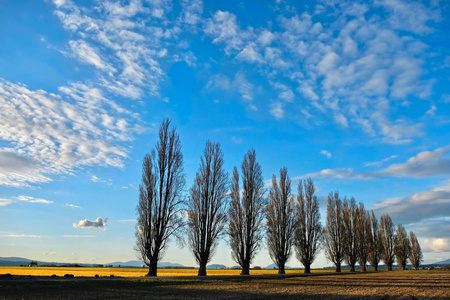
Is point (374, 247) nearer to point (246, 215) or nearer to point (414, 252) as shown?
point (414, 252)

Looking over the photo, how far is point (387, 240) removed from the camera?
76.5 m

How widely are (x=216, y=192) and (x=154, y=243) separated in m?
8.89

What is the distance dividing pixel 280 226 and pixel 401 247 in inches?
2216

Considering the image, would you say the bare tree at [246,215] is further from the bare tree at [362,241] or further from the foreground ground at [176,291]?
the bare tree at [362,241]

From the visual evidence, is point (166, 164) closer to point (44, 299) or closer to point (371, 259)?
point (44, 299)

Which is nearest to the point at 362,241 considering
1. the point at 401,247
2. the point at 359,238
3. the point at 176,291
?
the point at 359,238

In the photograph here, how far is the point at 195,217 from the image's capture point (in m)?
33.3

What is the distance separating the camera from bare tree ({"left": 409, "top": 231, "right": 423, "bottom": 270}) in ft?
289

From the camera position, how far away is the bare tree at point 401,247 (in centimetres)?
8006

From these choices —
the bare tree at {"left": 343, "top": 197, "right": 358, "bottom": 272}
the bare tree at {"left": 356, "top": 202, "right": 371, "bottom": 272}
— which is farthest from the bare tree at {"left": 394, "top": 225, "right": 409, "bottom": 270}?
the bare tree at {"left": 343, "top": 197, "right": 358, "bottom": 272}

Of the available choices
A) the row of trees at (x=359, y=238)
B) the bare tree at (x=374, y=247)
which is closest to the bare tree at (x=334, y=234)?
the row of trees at (x=359, y=238)

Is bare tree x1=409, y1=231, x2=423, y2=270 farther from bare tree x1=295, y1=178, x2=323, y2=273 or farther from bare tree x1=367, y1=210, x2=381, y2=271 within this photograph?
bare tree x1=295, y1=178, x2=323, y2=273

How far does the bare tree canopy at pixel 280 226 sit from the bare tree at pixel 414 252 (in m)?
65.5

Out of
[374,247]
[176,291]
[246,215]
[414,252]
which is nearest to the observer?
[176,291]
